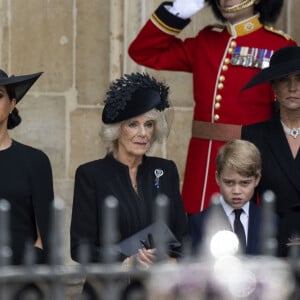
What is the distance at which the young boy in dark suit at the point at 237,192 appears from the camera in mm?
5930

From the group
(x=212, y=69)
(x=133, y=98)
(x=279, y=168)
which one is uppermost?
(x=212, y=69)

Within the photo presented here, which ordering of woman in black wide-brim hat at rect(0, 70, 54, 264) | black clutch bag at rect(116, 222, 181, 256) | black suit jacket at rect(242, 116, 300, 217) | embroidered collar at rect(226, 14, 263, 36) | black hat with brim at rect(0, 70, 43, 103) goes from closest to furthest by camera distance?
black clutch bag at rect(116, 222, 181, 256) → woman in black wide-brim hat at rect(0, 70, 54, 264) → black hat with brim at rect(0, 70, 43, 103) → black suit jacket at rect(242, 116, 300, 217) → embroidered collar at rect(226, 14, 263, 36)

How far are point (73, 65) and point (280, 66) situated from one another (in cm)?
179

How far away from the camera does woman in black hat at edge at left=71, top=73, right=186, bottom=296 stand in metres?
5.96

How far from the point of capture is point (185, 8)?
673 centimetres

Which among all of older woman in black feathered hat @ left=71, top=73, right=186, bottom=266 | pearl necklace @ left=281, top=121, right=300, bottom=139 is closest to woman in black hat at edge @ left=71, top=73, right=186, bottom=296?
older woman in black feathered hat @ left=71, top=73, right=186, bottom=266

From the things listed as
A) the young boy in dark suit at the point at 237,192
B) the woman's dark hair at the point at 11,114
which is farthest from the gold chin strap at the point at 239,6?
the woman's dark hair at the point at 11,114

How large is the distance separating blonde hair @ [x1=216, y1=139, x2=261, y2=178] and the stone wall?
6.04 feet

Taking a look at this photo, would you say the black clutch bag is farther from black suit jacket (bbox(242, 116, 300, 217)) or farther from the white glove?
the white glove

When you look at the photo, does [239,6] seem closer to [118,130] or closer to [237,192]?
[118,130]

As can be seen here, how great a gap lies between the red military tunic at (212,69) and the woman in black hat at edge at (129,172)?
567 millimetres

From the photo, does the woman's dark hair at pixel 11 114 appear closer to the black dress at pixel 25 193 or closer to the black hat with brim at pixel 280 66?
the black dress at pixel 25 193

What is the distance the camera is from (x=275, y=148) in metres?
6.34

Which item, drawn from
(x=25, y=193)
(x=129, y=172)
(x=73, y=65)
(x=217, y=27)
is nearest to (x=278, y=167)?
(x=129, y=172)
